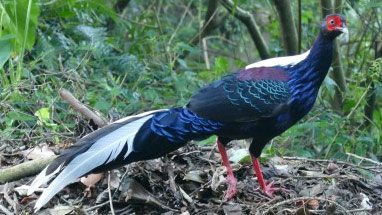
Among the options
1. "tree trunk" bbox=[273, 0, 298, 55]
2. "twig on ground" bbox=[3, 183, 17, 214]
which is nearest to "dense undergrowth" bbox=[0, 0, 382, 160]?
"tree trunk" bbox=[273, 0, 298, 55]

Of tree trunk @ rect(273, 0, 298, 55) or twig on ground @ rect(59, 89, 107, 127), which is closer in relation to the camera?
twig on ground @ rect(59, 89, 107, 127)

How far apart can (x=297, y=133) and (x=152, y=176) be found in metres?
1.88

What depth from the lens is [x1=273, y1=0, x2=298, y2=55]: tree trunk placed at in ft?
26.9

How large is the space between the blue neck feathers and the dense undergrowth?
3.67 ft

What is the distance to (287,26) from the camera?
8375 millimetres

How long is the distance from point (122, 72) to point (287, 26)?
5.38 ft

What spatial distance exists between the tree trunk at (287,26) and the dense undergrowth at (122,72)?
0.40 meters

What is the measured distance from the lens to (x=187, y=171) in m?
5.54

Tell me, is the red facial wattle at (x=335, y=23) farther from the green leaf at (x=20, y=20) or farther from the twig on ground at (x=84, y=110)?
the green leaf at (x=20, y=20)

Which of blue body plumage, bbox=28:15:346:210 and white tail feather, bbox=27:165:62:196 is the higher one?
blue body plumage, bbox=28:15:346:210

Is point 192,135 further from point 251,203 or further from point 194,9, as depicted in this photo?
point 194,9

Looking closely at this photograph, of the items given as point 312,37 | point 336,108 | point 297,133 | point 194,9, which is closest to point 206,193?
point 297,133

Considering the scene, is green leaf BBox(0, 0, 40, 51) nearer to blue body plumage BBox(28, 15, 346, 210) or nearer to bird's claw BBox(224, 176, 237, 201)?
blue body plumage BBox(28, 15, 346, 210)

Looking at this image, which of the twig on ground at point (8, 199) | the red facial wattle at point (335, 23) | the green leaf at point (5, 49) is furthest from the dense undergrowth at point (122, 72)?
the red facial wattle at point (335, 23)
